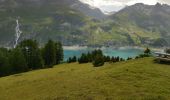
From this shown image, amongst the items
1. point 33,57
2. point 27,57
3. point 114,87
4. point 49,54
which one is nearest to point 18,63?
point 27,57

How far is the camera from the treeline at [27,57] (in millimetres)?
101750

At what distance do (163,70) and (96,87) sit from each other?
38.9 ft

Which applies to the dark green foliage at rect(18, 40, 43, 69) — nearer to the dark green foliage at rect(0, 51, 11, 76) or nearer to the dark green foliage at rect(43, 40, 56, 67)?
the dark green foliage at rect(43, 40, 56, 67)

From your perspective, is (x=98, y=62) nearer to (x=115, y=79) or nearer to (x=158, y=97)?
(x=115, y=79)

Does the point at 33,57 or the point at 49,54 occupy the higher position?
the point at 49,54

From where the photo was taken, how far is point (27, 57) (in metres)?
112

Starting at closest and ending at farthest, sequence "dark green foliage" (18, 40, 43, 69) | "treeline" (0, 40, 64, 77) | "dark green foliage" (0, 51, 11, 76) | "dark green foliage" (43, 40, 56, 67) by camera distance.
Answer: "dark green foliage" (0, 51, 11, 76)
"treeline" (0, 40, 64, 77)
"dark green foliage" (18, 40, 43, 69)
"dark green foliage" (43, 40, 56, 67)

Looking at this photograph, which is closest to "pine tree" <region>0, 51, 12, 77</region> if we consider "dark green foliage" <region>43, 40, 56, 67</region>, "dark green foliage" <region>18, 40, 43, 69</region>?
"dark green foliage" <region>18, 40, 43, 69</region>

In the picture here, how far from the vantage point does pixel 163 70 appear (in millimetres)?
41750

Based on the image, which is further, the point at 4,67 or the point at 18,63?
the point at 18,63

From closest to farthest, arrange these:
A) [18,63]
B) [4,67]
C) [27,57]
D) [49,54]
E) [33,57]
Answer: [4,67]
[18,63]
[27,57]
[33,57]
[49,54]

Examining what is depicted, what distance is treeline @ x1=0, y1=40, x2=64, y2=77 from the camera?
334 ft

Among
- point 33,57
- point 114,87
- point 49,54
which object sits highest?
point 114,87

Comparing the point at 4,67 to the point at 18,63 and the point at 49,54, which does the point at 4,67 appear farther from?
the point at 49,54
